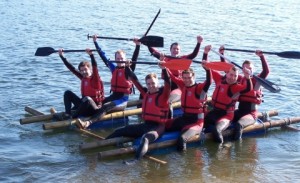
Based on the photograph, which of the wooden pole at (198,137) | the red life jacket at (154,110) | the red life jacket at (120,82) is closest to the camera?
the wooden pole at (198,137)

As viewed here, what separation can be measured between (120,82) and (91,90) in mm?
627

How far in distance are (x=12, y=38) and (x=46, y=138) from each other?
11576mm

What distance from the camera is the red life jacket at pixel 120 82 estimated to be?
1043 cm

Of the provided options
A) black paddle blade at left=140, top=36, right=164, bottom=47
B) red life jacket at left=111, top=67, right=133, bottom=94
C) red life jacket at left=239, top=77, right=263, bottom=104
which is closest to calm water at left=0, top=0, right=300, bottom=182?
red life jacket at left=239, top=77, right=263, bottom=104

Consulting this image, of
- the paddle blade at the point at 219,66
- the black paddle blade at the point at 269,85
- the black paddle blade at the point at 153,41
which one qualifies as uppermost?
the black paddle blade at the point at 153,41

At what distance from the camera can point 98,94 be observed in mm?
10281


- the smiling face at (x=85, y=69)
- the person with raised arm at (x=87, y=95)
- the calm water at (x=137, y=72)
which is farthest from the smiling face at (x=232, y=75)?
the smiling face at (x=85, y=69)

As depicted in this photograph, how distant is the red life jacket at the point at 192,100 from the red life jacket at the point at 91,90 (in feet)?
6.38

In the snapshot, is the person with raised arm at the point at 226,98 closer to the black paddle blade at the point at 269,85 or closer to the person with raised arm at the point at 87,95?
the black paddle blade at the point at 269,85

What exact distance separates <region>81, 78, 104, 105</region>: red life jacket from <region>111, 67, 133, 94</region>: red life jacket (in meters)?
0.35

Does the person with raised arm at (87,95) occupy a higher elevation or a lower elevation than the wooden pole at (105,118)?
higher

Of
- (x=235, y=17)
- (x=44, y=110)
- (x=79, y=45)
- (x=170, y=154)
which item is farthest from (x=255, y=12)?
(x=170, y=154)

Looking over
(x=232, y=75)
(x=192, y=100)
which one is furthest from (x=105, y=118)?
(x=232, y=75)

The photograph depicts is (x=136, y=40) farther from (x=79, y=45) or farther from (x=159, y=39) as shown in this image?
(x=79, y=45)
